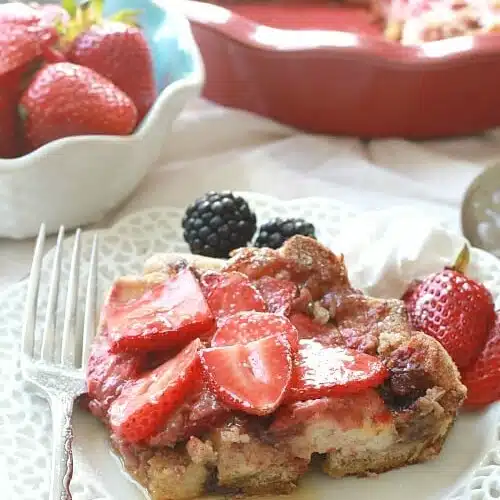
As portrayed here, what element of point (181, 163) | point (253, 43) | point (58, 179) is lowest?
point (181, 163)

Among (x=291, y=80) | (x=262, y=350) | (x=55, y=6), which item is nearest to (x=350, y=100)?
(x=291, y=80)

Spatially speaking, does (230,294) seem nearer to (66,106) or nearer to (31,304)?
(31,304)

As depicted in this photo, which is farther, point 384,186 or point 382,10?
point 382,10

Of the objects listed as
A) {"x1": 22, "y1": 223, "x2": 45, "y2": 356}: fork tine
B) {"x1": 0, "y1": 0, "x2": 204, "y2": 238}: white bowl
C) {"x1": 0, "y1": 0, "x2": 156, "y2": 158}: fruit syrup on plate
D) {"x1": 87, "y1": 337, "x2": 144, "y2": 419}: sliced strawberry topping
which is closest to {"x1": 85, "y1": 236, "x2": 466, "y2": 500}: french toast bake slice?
{"x1": 87, "y1": 337, "x2": 144, "y2": 419}: sliced strawberry topping

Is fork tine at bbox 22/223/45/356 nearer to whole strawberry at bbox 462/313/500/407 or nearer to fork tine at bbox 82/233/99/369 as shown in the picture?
fork tine at bbox 82/233/99/369

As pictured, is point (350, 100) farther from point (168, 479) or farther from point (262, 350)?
point (168, 479)
